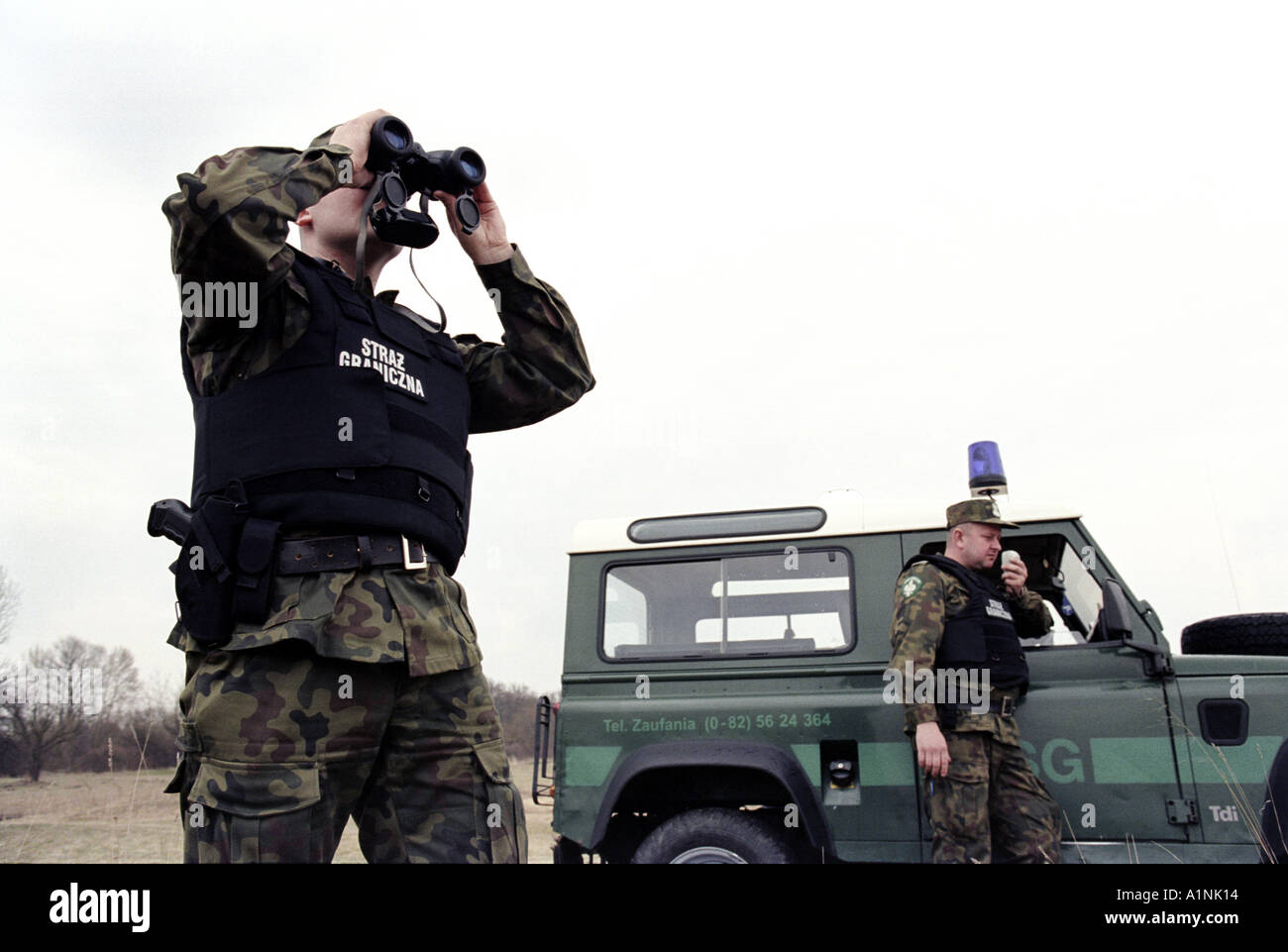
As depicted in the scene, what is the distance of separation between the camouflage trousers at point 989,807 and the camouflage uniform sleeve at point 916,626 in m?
0.21

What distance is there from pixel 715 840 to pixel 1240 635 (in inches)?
96.9

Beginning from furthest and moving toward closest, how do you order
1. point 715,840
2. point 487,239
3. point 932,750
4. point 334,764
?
1. point 715,840
2. point 932,750
3. point 487,239
4. point 334,764

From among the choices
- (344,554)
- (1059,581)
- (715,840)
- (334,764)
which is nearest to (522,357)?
(344,554)

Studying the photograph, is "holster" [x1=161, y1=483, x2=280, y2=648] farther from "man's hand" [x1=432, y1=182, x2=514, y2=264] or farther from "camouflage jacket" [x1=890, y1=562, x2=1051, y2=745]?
"camouflage jacket" [x1=890, y1=562, x2=1051, y2=745]

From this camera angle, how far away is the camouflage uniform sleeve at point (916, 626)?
12.9ft

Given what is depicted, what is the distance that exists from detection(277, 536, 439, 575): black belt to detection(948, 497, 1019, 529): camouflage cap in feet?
9.33

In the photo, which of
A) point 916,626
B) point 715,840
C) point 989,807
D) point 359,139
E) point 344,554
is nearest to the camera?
point 344,554

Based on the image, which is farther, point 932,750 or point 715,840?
point 715,840

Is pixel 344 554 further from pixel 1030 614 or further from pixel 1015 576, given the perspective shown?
pixel 1030 614

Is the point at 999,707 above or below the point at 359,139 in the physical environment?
below

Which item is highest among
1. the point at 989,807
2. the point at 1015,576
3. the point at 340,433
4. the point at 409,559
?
the point at 340,433

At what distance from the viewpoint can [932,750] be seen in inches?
146

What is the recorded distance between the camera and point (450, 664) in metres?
1.93
